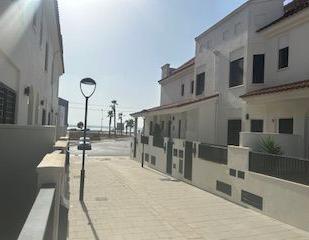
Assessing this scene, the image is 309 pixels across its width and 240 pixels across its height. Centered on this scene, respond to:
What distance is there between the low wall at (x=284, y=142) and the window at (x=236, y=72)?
537cm

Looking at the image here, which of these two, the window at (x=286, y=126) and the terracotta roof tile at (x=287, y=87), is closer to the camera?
the terracotta roof tile at (x=287, y=87)

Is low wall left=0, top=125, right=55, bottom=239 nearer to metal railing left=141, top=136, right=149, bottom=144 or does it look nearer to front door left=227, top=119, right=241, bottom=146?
front door left=227, top=119, right=241, bottom=146

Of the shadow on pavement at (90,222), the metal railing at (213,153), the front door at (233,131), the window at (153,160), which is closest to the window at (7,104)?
the shadow on pavement at (90,222)

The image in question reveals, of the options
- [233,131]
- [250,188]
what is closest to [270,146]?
[250,188]

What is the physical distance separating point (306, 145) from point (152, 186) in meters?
7.01

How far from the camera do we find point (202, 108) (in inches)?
861

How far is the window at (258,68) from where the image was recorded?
17.5m

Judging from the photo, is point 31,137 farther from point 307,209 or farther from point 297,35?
point 297,35

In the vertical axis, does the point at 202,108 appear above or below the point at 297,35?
below

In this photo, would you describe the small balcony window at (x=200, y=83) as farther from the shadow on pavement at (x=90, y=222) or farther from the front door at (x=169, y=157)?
the shadow on pavement at (x=90, y=222)

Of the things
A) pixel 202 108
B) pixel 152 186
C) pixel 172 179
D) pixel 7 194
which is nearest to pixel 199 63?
pixel 202 108

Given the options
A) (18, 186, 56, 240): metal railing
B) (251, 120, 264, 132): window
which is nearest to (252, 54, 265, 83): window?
(251, 120, 264, 132): window

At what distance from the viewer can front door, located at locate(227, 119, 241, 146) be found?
1870 centimetres

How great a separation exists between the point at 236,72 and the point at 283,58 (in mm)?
3206
